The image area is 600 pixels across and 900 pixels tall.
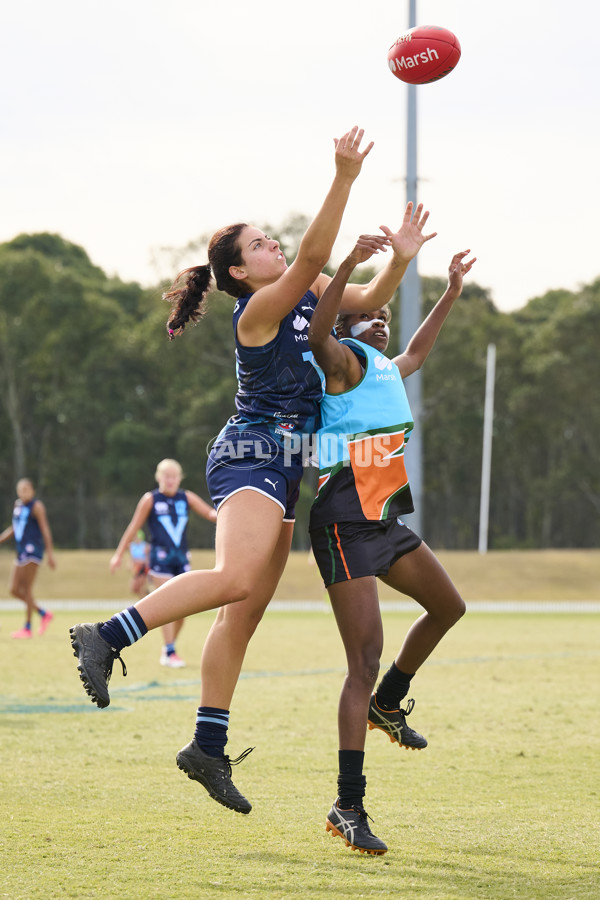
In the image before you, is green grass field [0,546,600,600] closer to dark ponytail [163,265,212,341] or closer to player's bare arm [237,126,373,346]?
dark ponytail [163,265,212,341]

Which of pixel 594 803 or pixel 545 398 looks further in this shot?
pixel 545 398

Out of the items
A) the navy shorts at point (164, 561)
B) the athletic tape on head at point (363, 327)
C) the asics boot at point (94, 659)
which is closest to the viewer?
the asics boot at point (94, 659)

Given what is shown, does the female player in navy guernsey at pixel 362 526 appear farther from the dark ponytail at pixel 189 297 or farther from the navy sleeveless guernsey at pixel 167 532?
the navy sleeveless guernsey at pixel 167 532

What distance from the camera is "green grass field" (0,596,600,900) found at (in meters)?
4.19

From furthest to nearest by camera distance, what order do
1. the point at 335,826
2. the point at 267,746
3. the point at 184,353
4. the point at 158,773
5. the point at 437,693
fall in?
the point at 184,353 → the point at 437,693 → the point at 267,746 → the point at 158,773 → the point at 335,826

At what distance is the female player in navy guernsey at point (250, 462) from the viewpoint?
4.77m

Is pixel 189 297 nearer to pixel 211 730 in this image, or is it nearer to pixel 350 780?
pixel 211 730

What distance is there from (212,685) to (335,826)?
76 cm

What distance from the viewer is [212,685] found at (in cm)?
496

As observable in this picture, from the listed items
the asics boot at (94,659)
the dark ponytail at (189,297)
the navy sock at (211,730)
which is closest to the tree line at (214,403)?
the dark ponytail at (189,297)

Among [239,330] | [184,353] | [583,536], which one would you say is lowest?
[583,536]

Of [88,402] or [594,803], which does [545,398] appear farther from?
[594,803]

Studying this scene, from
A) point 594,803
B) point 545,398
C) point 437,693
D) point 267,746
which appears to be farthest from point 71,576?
point 545,398

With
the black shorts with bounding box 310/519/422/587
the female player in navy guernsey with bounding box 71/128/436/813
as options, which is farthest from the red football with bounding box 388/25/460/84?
→ the black shorts with bounding box 310/519/422/587
